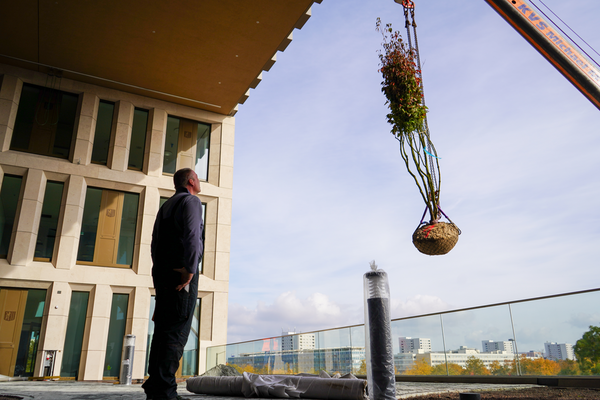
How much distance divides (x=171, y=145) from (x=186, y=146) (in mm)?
474

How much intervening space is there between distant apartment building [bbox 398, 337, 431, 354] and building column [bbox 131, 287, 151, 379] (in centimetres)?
713

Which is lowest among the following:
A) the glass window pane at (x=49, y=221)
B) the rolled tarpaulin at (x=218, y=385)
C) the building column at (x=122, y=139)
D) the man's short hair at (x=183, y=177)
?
the rolled tarpaulin at (x=218, y=385)

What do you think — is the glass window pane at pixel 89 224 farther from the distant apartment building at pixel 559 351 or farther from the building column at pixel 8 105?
the distant apartment building at pixel 559 351

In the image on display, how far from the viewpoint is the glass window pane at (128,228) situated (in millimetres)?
11587

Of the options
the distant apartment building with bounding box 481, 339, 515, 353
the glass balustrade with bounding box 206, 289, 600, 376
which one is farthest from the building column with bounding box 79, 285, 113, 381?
the distant apartment building with bounding box 481, 339, 515, 353

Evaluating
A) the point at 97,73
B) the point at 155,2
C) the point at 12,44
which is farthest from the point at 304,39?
the point at 12,44

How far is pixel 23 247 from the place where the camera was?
33.9ft

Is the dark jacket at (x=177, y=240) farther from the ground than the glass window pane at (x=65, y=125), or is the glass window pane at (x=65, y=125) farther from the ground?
the glass window pane at (x=65, y=125)

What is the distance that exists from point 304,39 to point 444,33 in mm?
6208

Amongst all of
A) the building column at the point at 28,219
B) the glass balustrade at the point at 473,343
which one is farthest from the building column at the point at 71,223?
the glass balustrade at the point at 473,343

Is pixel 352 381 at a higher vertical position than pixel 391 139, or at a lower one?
lower

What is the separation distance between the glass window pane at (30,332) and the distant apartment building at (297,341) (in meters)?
6.17

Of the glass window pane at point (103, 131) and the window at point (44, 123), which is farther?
the glass window pane at point (103, 131)

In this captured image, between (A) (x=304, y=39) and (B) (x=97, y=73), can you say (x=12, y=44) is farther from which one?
(A) (x=304, y=39)
